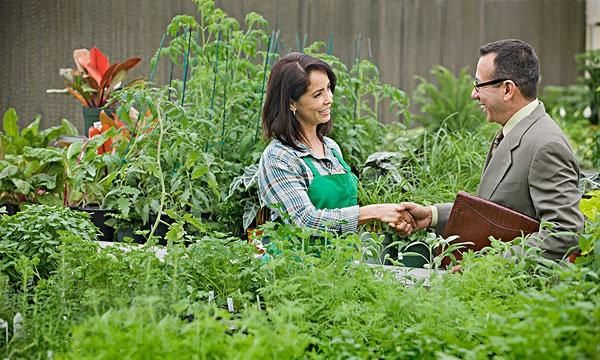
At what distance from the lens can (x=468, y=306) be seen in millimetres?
2580

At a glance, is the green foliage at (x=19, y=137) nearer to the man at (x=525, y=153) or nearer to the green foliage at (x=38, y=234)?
the green foliage at (x=38, y=234)

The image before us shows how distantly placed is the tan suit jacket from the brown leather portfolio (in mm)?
82

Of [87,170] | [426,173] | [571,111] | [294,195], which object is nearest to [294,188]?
[294,195]

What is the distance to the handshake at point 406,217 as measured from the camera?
3.87m

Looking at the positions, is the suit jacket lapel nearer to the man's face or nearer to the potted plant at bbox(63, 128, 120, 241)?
the man's face

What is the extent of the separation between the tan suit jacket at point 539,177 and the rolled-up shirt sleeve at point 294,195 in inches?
21.6

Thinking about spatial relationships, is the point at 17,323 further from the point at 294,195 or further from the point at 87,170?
the point at 87,170

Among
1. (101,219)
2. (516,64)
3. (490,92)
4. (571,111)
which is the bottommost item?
(571,111)

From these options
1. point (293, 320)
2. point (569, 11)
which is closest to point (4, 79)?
point (293, 320)

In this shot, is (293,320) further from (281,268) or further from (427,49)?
(427,49)

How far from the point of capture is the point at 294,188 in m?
3.61

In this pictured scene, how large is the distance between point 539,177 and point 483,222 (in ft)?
0.83

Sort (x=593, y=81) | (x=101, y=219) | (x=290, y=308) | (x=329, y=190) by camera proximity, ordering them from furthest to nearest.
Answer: (x=593, y=81) < (x=101, y=219) < (x=329, y=190) < (x=290, y=308)

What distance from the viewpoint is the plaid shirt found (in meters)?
3.57
